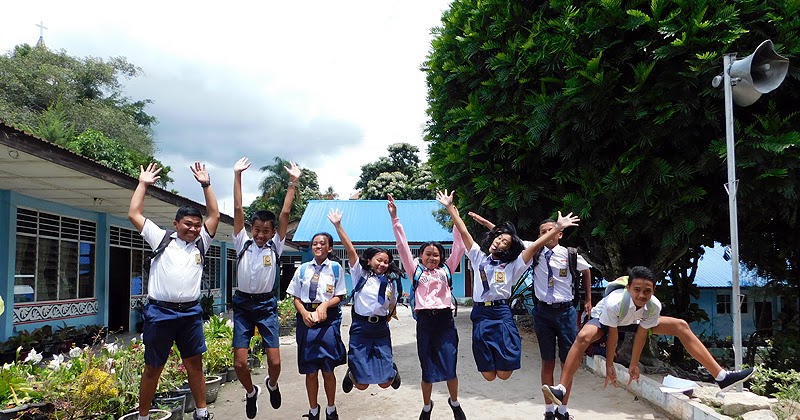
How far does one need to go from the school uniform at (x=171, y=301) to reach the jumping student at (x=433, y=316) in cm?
184

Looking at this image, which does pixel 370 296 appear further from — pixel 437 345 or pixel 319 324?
pixel 437 345

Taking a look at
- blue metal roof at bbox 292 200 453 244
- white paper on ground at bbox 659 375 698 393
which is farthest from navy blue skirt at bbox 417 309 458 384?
blue metal roof at bbox 292 200 453 244

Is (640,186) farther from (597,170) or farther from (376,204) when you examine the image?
(376,204)

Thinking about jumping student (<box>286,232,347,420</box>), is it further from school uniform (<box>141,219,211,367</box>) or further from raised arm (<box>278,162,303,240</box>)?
school uniform (<box>141,219,211,367</box>)

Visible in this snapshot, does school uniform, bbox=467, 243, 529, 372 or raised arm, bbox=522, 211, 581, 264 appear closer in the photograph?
raised arm, bbox=522, 211, 581, 264

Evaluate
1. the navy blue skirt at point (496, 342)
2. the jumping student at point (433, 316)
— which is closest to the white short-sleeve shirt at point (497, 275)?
the navy blue skirt at point (496, 342)

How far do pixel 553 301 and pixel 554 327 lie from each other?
0.86 ft

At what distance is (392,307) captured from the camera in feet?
17.6

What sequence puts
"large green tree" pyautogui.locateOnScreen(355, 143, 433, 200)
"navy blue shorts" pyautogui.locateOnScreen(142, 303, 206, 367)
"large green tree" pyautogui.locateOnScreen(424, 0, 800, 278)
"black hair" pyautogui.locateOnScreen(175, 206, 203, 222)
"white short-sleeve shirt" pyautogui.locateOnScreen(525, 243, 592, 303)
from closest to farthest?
"navy blue shorts" pyautogui.locateOnScreen(142, 303, 206, 367) < "black hair" pyautogui.locateOnScreen(175, 206, 203, 222) < "white short-sleeve shirt" pyautogui.locateOnScreen(525, 243, 592, 303) < "large green tree" pyautogui.locateOnScreen(424, 0, 800, 278) < "large green tree" pyautogui.locateOnScreen(355, 143, 433, 200)

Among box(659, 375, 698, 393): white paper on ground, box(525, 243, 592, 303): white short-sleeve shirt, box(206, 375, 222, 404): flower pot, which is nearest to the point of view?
box(525, 243, 592, 303): white short-sleeve shirt

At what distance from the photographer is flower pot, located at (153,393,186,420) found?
5.42m

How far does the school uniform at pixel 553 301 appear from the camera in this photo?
5.38 m

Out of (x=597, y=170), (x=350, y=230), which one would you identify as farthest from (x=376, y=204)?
(x=597, y=170)

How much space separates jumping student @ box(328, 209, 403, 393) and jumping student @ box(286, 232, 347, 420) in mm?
179
